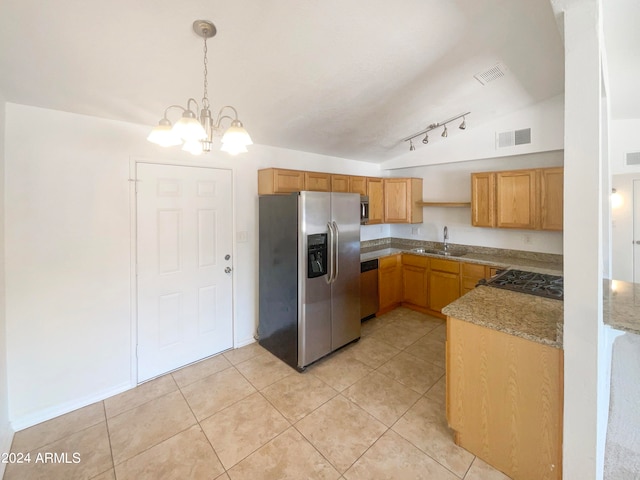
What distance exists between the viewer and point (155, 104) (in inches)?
85.7

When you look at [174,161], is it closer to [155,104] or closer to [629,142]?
[155,104]

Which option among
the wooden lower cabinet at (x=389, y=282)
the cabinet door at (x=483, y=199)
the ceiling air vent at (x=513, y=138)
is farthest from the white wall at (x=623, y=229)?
the wooden lower cabinet at (x=389, y=282)

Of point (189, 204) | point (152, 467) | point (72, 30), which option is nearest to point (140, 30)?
point (72, 30)

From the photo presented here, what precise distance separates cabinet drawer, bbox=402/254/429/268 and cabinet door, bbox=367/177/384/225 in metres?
0.71

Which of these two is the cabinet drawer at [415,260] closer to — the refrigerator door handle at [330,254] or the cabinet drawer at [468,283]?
the cabinet drawer at [468,283]

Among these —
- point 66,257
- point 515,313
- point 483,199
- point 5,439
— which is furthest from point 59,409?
point 483,199

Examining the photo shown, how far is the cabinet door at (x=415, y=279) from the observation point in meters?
4.03

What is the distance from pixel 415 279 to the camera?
4137 mm

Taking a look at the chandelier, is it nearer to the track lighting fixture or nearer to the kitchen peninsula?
the kitchen peninsula

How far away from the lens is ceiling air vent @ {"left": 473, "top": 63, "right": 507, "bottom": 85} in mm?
2348

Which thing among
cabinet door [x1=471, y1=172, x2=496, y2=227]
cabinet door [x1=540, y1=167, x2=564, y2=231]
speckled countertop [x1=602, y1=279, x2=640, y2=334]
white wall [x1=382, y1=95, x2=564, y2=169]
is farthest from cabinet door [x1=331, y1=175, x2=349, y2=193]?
speckled countertop [x1=602, y1=279, x2=640, y2=334]

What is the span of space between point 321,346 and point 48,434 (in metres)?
2.20

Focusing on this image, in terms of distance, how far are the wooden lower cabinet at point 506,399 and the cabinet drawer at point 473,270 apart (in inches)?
79.4

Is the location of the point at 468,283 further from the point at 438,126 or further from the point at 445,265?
the point at 438,126
